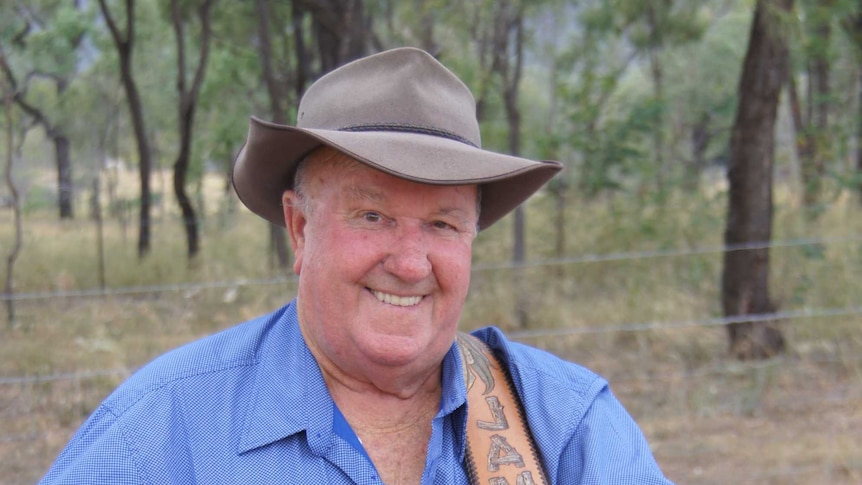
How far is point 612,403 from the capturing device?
212 cm

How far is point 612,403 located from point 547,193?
8045mm

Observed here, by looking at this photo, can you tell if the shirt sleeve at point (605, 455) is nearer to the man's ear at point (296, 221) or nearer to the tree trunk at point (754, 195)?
the man's ear at point (296, 221)

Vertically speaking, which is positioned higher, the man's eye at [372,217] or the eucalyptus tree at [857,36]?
the eucalyptus tree at [857,36]

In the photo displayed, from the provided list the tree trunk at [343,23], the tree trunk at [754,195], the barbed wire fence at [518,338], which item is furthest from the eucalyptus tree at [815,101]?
the tree trunk at [343,23]

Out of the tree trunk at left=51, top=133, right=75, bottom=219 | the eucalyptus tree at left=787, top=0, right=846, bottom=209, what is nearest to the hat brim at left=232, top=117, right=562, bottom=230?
the eucalyptus tree at left=787, top=0, right=846, bottom=209

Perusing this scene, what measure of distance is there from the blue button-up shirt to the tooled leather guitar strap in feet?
0.08

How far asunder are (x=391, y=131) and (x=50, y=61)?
38.7 feet

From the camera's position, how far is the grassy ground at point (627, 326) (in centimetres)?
509

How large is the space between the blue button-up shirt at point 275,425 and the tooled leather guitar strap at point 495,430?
0.03 m

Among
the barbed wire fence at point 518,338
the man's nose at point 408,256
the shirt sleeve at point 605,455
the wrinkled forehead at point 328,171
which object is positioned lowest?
the barbed wire fence at point 518,338

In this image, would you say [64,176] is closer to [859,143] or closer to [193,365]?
[193,365]

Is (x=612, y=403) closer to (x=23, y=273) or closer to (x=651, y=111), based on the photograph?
(x=651, y=111)

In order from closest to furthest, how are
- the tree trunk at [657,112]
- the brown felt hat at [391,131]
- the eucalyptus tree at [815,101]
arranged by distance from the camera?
the brown felt hat at [391,131], the eucalyptus tree at [815,101], the tree trunk at [657,112]

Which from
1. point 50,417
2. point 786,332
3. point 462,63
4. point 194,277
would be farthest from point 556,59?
point 50,417
